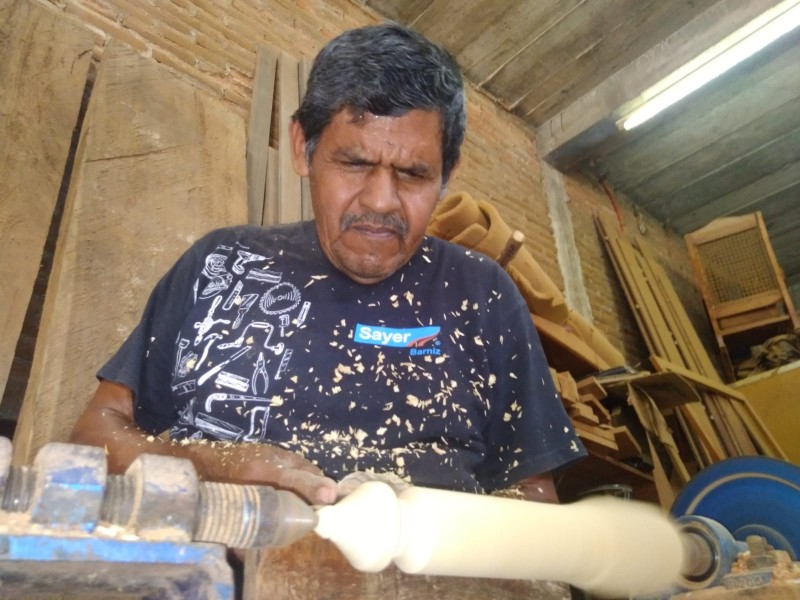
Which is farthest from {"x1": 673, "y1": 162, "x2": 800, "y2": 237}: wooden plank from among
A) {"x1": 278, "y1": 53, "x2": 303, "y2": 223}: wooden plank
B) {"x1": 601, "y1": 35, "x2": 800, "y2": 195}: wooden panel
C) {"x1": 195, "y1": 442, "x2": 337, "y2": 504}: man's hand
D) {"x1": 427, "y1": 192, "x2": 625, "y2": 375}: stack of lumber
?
{"x1": 195, "y1": 442, "x2": 337, "y2": 504}: man's hand

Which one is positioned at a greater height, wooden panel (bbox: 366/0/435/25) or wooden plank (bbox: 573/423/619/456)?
wooden panel (bbox: 366/0/435/25)

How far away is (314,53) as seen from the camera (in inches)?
136

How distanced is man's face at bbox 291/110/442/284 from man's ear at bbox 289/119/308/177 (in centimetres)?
14

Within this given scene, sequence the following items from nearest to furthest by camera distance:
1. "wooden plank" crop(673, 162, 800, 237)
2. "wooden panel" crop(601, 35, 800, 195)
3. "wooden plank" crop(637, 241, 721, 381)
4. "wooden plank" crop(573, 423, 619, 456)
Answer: "wooden plank" crop(573, 423, 619, 456) → "wooden panel" crop(601, 35, 800, 195) → "wooden plank" crop(637, 241, 721, 381) → "wooden plank" crop(673, 162, 800, 237)

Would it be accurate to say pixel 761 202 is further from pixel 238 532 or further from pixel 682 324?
pixel 238 532

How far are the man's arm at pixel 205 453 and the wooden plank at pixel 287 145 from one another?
4.21 feet

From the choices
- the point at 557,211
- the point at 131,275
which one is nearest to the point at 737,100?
the point at 557,211

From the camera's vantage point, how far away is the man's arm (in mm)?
893

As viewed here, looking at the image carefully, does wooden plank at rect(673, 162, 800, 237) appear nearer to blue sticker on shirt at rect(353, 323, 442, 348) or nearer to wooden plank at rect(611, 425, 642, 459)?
wooden plank at rect(611, 425, 642, 459)

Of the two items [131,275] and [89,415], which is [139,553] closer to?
[89,415]

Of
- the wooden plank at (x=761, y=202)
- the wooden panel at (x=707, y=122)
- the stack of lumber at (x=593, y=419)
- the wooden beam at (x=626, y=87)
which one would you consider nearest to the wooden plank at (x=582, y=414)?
the stack of lumber at (x=593, y=419)

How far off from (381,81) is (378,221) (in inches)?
14.1

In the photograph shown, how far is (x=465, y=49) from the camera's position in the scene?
14.0 feet

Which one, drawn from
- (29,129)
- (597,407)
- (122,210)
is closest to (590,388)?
(597,407)
